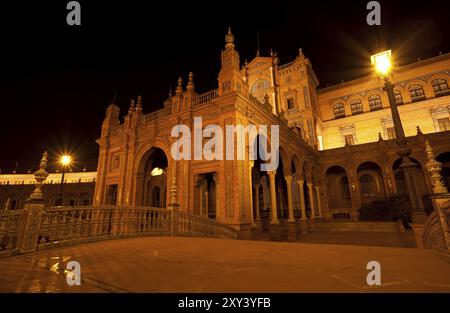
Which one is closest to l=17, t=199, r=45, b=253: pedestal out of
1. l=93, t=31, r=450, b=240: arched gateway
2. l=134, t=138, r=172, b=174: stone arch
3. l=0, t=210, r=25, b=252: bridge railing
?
l=0, t=210, r=25, b=252: bridge railing

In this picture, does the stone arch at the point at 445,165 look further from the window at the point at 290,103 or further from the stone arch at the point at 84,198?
the stone arch at the point at 84,198

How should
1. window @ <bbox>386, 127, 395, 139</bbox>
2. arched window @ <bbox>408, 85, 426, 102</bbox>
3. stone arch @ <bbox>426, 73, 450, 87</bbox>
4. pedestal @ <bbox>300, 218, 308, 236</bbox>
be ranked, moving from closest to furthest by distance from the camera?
1. pedestal @ <bbox>300, 218, 308, 236</bbox>
2. stone arch @ <bbox>426, 73, 450, 87</bbox>
3. window @ <bbox>386, 127, 395, 139</bbox>
4. arched window @ <bbox>408, 85, 426, 102</bbox>

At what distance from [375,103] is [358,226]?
19413 millimetres

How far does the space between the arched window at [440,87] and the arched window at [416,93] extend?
1.14m

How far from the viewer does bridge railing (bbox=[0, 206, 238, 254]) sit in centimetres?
468

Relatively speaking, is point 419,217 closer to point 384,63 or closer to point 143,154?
point 384,63

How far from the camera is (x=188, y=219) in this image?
925 centimetres

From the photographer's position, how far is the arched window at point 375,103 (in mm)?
28094

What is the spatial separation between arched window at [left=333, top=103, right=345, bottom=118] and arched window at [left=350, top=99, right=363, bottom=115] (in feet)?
3.68

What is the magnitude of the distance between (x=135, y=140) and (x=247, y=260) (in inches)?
587

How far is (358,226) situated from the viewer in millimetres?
17047

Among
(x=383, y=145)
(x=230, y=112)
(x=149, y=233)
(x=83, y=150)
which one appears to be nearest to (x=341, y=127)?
(x=383, y=145)

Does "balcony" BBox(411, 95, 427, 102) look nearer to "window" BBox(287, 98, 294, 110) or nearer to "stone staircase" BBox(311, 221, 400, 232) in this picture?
"window" BBox(287, 98, 294, 110)
